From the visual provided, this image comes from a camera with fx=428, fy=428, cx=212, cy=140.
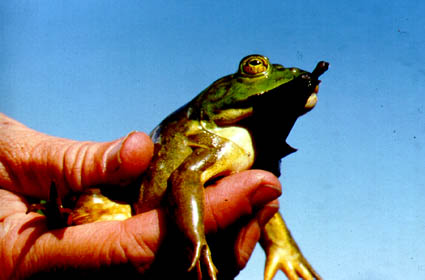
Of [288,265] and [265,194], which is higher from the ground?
[265,194]

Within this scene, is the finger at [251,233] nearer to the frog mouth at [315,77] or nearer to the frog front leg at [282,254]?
the frog front leg at [282,254]

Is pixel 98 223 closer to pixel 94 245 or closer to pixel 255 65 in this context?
pixel 94 245

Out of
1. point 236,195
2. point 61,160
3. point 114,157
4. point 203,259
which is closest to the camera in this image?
point 203,259

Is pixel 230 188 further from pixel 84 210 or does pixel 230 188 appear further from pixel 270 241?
pixel 84 210

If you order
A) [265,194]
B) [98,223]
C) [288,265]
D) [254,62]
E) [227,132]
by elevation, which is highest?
[254,62]

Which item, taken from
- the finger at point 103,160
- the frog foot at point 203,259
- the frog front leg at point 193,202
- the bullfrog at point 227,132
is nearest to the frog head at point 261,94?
the bullfrog at point 227,132

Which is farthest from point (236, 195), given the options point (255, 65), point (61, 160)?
point (61, 160)

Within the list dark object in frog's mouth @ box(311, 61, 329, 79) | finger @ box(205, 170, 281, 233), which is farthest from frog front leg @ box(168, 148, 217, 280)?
dark object in frog's mouth @ box(311, 61, 329, 79)

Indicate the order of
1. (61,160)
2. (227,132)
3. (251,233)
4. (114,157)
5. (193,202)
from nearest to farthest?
1. (193,202)
2. (227,132)
3. (251,233)
4. (114,157)
5. (61,160)
